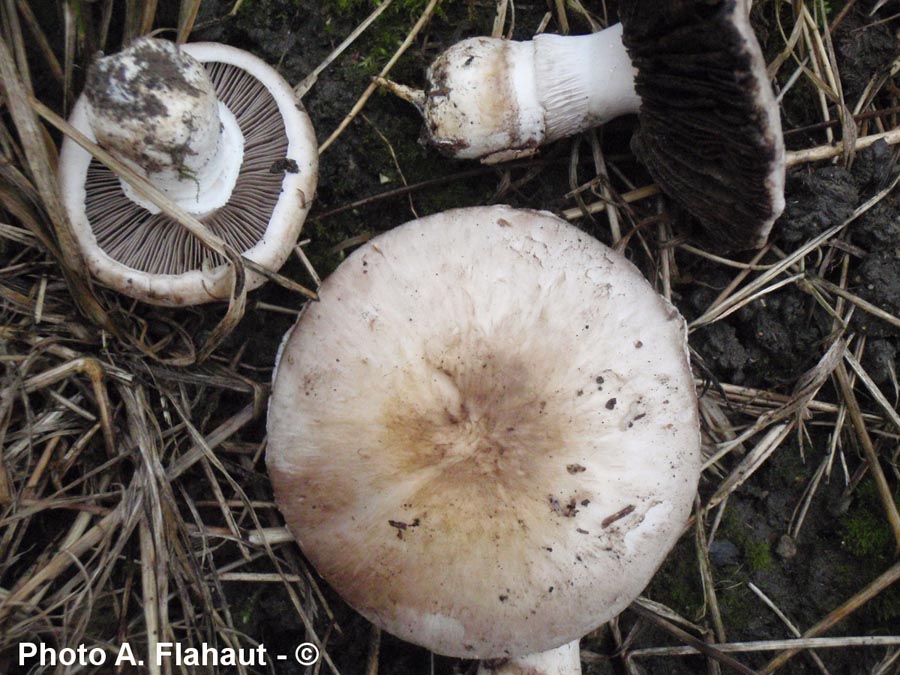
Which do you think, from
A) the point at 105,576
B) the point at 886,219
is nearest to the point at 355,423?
the point at 105,576

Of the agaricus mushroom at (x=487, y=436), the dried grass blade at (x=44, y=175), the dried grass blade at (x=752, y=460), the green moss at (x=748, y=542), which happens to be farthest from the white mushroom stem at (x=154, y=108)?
the green moss at (x=748, y=542)

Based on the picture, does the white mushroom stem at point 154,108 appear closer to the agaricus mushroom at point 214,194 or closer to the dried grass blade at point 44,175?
the agaricus mushroom at point 214,194

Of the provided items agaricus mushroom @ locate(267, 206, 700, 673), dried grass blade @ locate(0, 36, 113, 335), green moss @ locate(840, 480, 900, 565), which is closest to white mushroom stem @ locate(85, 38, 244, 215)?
dried grass blade @ locate(0, 36, 113, 335)

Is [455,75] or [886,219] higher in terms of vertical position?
[455,75]

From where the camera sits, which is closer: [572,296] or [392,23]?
[572,296]

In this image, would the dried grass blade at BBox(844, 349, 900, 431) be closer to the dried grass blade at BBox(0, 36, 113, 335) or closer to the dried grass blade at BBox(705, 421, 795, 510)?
the dried grass blade at BBox(705, 421, 795, 510)

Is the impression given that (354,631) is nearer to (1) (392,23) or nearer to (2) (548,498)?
(2) (548,498)
